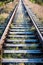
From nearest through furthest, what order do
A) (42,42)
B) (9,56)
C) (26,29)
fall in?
(9,56) → (42,42) → (26,29)

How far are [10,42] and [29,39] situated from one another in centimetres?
61

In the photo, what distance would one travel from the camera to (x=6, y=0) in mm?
28391

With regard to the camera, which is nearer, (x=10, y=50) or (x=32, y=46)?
(x=10, y=50)

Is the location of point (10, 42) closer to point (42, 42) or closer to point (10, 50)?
point (10, 50)

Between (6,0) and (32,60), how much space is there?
25157mm

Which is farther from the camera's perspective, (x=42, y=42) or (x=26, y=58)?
(x=42, y=42)

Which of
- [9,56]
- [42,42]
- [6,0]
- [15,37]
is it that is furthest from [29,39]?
[6,0]

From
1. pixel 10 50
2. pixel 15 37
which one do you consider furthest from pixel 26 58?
pixel 15 37

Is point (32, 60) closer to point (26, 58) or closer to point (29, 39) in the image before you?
point (26, 58)

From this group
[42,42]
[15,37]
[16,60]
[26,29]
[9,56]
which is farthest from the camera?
[26,29]

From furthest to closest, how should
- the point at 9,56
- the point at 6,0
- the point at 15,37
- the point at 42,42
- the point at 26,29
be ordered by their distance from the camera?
the point at 6,0 < the point at 26,29 < the point at 15,37 < the point at 42,42 < the point at 9,56

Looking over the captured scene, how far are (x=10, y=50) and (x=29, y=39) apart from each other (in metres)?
1.14

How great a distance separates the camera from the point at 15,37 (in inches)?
227

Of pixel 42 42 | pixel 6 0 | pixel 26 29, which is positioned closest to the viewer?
pixel 42 42
